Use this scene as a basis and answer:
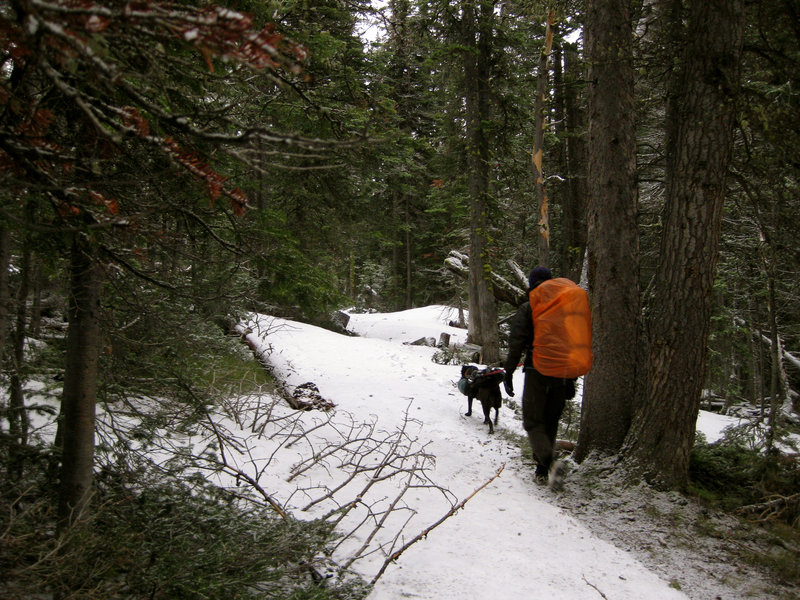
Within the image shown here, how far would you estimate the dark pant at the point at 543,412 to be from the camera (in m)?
5.25

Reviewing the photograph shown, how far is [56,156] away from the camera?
169 cm

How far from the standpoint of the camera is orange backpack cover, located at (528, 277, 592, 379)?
4969mm

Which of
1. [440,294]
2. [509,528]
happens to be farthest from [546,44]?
[440,294]

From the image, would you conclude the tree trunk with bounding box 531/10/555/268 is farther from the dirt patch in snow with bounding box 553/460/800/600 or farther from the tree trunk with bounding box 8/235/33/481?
the tree trunk with bounding box 8/235/33/481

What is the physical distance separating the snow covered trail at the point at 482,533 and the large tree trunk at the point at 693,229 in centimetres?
126

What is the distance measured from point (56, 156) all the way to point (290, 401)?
5956 mm

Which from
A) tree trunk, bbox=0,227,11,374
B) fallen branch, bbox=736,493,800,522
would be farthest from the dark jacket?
tree trunk, bbox=0,227,11,374

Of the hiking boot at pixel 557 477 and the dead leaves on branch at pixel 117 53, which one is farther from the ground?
the dead leaves on branch at pixel 117 53

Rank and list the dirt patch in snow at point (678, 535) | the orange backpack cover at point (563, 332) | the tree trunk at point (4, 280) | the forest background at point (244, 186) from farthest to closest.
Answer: the orange backpack cover at point (563, 332)
the dirt patch in snow at point (678, 535)
the tree trunk at point (4, 280)
the forest background at point (244, 186)

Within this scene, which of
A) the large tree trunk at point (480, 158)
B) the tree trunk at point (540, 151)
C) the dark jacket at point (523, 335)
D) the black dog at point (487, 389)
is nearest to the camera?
the dark jacket at point (523, 335)

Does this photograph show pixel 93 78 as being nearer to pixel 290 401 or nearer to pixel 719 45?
pixel 719 45

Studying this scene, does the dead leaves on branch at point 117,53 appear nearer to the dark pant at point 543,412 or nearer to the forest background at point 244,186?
the forest background at point 244,186

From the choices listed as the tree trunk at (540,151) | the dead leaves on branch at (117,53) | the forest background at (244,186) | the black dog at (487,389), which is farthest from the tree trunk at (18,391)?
the tree trunk at (540,151)

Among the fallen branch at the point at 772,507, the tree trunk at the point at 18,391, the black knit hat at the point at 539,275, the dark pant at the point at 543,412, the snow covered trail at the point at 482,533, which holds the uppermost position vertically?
the black knit hat at the point at 539,275
